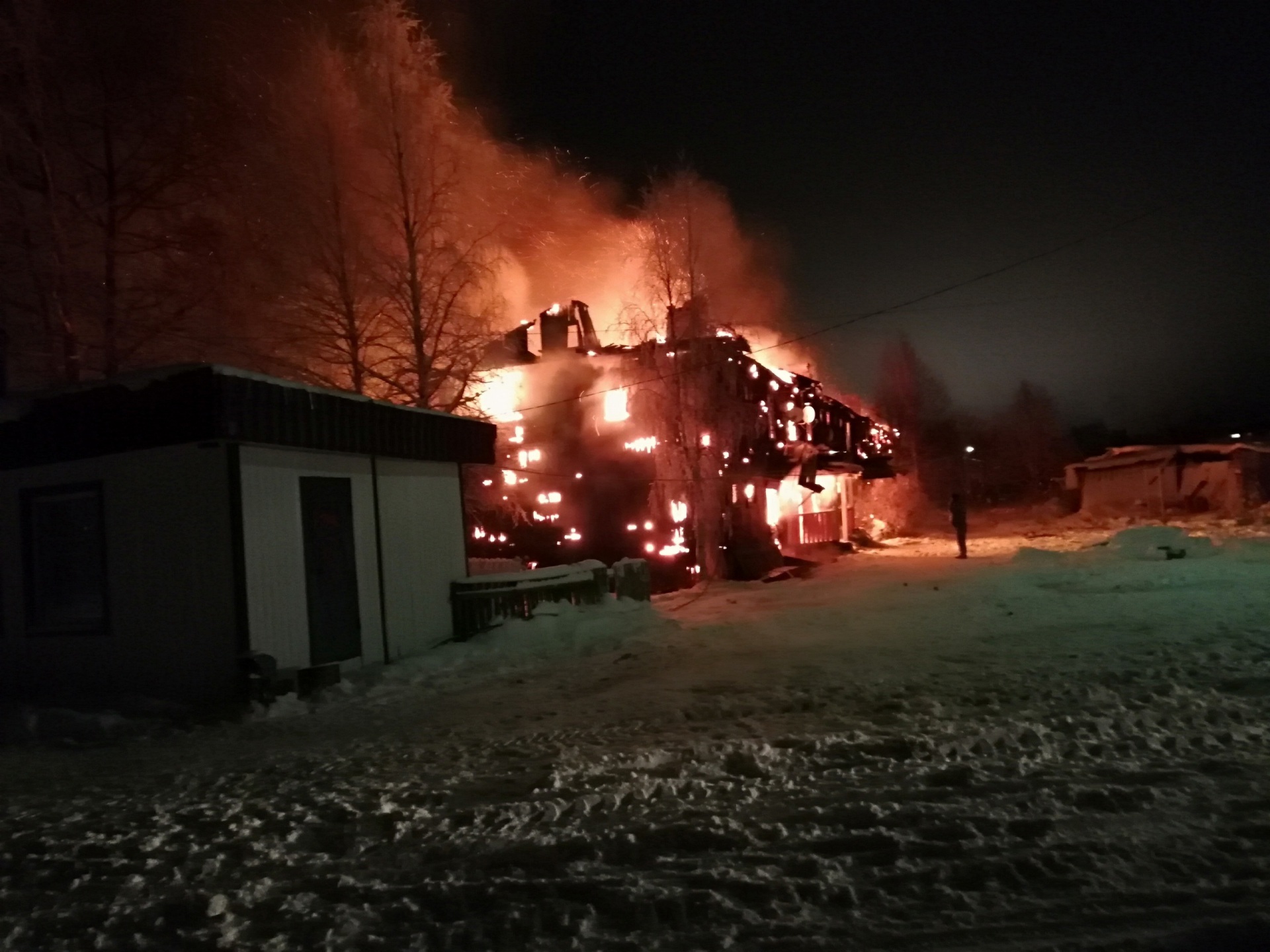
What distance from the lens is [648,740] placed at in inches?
274

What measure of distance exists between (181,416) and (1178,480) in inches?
1495

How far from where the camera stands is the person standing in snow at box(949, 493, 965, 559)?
24.4 meters

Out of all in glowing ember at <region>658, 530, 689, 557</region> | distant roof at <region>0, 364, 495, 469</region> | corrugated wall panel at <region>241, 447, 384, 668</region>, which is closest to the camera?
distant roof at <region>0, 364, 495, 469</region>

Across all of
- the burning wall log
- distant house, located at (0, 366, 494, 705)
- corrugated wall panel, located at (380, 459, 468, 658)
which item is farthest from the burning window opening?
distant house, located at (0, 366, 494, 705)

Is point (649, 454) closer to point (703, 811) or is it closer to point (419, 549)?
point (419, 549)

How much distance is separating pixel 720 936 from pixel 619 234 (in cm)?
2476

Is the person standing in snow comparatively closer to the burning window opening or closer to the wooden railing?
the burning window opening

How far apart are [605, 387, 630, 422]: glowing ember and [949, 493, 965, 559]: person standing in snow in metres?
9.03

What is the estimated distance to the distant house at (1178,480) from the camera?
3503 cm

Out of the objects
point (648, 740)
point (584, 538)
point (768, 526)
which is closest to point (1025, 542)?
point (768, 526)

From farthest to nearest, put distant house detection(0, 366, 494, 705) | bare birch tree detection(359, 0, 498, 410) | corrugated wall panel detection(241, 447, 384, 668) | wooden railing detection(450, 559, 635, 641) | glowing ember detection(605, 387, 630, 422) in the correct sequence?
glowing ember detection(605, 387, 630, 422) < bare birch tree detection(359, 0, 498, 410) < wooden railing detection(450, 559, 635, 641) < corrugated wall panel detection(241, 447, 384, 668) < distant house detection(0, 366, 494, 705)

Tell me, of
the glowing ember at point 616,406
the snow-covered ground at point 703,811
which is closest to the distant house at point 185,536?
the snow-covered ground at point 703,811

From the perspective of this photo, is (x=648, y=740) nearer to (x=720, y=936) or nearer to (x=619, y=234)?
(x=720, y=936)

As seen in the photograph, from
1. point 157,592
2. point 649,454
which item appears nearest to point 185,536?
point 157,592
